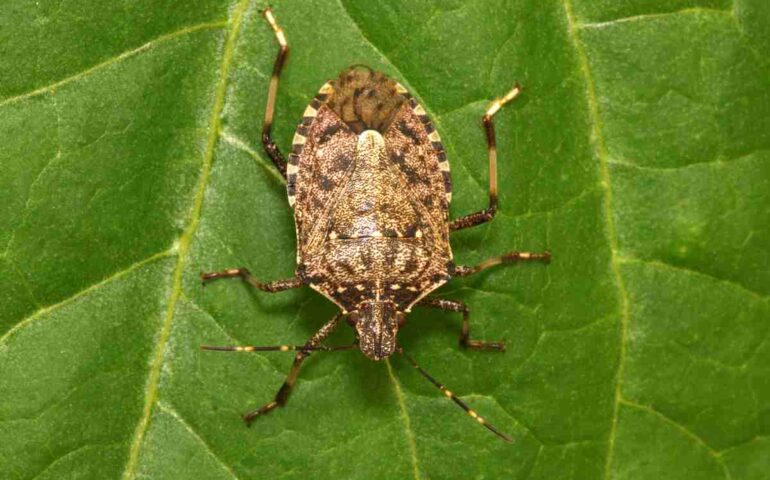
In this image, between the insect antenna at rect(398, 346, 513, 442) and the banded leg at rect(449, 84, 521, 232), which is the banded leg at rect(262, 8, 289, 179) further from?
the insect antenna at rect(398, 346, 513, 442)

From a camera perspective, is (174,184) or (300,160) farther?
(300,160)

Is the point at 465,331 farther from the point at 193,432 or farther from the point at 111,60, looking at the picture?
the point at 111,60

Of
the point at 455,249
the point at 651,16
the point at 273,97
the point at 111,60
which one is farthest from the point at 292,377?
the point at 651,16

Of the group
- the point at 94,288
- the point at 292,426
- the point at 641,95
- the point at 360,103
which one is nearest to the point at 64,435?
the point at 94,288

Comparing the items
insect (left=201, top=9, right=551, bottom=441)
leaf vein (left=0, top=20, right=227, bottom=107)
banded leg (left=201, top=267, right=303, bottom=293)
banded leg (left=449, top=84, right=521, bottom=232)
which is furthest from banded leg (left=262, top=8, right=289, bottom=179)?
banded leg (left=449, top=84, right=521, bottom=232)

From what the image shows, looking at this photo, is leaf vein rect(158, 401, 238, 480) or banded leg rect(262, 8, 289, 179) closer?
banded leg rect(262, 8, 289, 179)

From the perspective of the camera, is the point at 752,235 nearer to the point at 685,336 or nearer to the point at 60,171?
the point at 685,336

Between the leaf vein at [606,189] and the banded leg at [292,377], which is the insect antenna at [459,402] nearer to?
the banded leg at [292,377]

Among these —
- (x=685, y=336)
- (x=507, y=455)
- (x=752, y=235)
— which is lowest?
(x=507, y=455)
